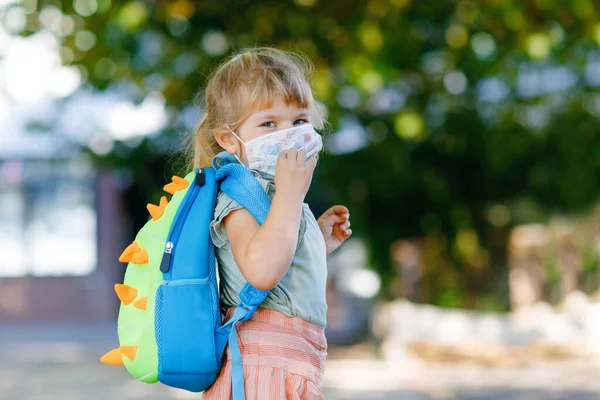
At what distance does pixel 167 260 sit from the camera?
7.19 feet

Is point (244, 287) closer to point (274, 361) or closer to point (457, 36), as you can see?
point (274, 361)

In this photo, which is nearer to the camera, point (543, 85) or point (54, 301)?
point (543, 85)

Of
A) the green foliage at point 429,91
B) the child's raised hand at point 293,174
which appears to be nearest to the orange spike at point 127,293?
the child's raised hand at point 293,174

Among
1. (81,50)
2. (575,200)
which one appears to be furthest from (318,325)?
(575,200)

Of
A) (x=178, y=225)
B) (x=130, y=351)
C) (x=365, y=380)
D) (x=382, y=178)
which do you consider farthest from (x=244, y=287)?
(x=382, y=178)

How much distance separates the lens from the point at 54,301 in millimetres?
17547

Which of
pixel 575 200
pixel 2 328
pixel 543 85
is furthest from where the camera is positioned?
pixel 2 328

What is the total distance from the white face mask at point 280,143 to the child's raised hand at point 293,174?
104 mm

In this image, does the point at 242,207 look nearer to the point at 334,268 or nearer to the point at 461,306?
the point at 461,306

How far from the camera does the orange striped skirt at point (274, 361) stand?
2.23 m

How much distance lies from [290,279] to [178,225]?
0.32m

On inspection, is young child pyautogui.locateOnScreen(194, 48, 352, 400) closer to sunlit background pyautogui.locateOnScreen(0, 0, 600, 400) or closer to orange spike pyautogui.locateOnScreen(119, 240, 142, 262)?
orange spike pyautogui.locateOnScreen(119, 240, 142, 262)

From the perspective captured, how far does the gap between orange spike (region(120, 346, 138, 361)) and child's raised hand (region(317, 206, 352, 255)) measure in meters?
0.73

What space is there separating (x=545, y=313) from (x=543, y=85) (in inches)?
119
